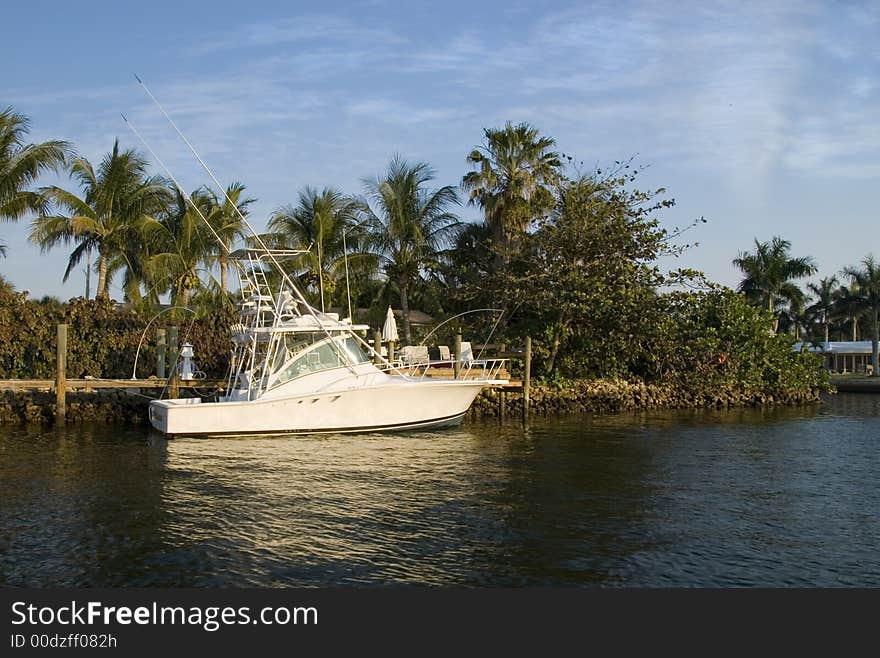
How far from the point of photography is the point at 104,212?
37188mm

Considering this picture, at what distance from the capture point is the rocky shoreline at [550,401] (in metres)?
26.4

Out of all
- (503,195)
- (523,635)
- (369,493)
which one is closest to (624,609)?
(523,635)

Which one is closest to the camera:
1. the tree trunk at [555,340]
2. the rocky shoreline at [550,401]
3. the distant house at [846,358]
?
the rocky shoreline at [550,401]

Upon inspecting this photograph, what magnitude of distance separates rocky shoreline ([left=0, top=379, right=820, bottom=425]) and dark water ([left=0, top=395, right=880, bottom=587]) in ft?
8.21

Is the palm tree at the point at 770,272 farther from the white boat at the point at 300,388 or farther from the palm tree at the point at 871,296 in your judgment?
the white boat at the point at 300,388

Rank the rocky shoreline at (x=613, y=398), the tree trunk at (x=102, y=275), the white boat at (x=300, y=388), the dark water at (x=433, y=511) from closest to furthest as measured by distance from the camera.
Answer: the dark water at (x=433, y=511) → the white boat at (x=300, y=388) → the rocky shoreline at (x=613, y=398) → the tree trunk at (x=102, y=275)

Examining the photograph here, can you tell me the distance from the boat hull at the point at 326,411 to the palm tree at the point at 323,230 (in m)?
17.7

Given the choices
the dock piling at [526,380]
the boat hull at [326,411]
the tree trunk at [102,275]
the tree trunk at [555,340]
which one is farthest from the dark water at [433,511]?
the tree trunk at [102,275]

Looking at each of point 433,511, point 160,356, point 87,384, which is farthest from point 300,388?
point 433,511

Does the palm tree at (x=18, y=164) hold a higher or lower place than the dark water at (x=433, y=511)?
higher

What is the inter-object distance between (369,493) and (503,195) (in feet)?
82.7

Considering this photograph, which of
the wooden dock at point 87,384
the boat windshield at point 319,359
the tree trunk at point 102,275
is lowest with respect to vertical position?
the wooden dock at point 87,384

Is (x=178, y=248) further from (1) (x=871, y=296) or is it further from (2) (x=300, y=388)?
(1) (x=871, y=296)

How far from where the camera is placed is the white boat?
2248cm
